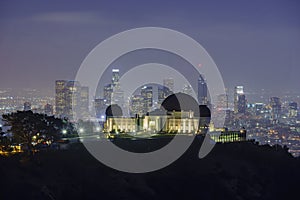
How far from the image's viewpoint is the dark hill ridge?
6744 cm

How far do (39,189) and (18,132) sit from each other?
14.8 metres

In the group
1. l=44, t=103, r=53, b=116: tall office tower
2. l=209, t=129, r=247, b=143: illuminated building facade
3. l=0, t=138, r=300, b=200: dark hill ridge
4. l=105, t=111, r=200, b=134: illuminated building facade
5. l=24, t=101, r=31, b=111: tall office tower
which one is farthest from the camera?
l=44, t=103, r=53, b=116: tall office tower

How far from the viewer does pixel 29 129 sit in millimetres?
78000

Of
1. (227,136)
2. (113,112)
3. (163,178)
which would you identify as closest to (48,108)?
(113,112)

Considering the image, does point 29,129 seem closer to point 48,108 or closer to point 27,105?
point 27,105

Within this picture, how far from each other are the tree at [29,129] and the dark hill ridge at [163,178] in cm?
354

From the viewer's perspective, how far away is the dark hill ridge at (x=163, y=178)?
6744 cm

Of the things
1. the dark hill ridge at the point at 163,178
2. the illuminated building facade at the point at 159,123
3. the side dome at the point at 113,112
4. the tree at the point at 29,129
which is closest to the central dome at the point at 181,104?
the illuminated building facade at the point at 159,123

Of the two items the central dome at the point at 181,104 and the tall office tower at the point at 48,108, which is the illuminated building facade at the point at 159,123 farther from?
the tall office tower at the point at 48,108

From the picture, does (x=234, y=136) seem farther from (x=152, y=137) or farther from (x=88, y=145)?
(x=88, y=145)

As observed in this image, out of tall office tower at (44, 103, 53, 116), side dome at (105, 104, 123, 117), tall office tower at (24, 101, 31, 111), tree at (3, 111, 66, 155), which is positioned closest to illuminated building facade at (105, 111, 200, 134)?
side dome at (105, 104, 123, 117)

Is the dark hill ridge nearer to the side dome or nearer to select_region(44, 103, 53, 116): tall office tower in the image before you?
the side dome

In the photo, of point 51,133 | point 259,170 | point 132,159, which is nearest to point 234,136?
point 259,170

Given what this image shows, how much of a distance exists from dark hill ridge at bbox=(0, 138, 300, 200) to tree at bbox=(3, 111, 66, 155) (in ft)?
11.6
